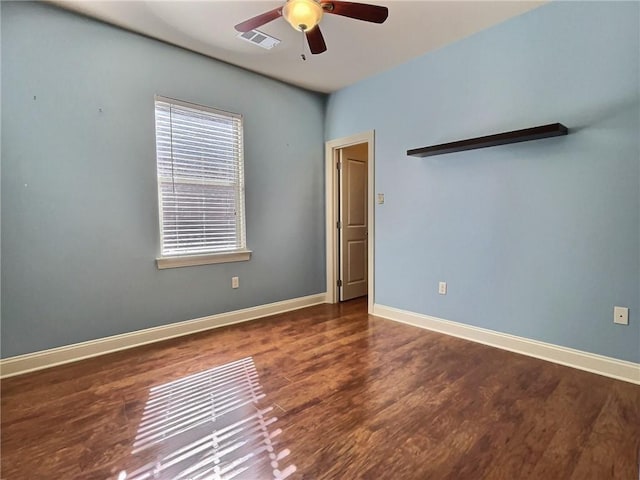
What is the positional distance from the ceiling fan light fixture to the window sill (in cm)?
221

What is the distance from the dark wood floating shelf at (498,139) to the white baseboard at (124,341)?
2.36 meters

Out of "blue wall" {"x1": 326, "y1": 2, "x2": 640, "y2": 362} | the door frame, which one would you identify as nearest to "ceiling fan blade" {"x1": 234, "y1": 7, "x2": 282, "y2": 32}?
"blue wall" {"x1": 326, "y1": 2, "x2": 640, "y2": 362}

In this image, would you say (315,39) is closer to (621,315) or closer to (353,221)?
(353,221)

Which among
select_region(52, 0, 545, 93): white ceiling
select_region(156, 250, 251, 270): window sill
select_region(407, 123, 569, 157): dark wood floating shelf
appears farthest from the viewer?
select_region(156, 250, 251, 270): window sill

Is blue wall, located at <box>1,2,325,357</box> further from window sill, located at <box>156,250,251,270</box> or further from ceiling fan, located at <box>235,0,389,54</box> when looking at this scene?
ceiling fan, located at <box>235,0,389,54</box>

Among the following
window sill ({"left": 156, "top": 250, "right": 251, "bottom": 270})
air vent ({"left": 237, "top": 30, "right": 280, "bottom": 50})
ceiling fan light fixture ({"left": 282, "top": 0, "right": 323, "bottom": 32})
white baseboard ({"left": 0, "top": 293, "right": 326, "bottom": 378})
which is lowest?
white baseboard ({"left": 0, "top": 293, "right": 326, "bottom": 378})

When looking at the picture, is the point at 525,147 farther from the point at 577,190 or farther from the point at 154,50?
the point at 154,50

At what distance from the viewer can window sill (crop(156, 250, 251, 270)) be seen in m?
3.00

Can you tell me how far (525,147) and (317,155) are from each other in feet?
7.81

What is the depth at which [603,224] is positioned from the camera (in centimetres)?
226

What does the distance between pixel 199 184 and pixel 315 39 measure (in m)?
1.75

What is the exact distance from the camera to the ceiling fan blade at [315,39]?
2145 millimetres

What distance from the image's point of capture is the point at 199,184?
10.5 ft

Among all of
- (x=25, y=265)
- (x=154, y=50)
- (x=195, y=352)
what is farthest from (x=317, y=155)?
(x=25, y=265)
